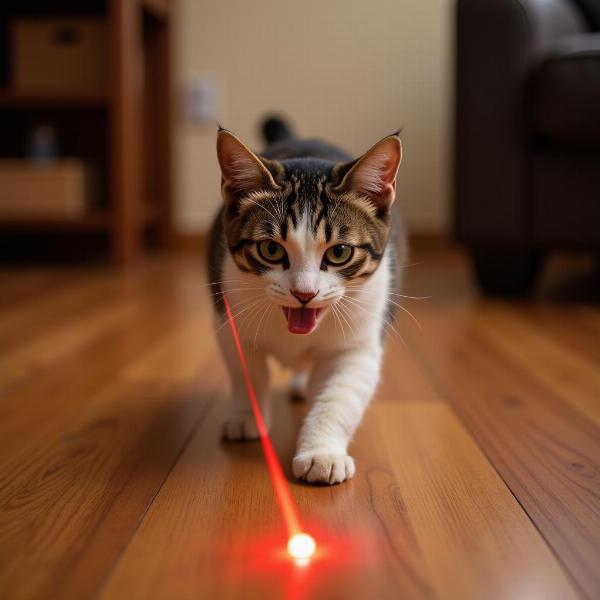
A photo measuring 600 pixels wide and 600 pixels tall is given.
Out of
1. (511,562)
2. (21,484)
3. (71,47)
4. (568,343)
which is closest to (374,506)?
(511,562)

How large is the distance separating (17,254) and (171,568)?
290cm

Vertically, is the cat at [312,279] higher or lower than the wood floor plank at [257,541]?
higher

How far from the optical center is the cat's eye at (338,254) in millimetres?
955

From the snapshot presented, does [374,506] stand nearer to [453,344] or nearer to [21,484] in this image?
[21,484]

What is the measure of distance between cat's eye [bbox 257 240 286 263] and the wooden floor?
27 centimetres

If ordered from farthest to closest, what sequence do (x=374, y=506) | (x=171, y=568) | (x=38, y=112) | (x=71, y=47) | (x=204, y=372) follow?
1. (x=38, y=112)
2. (x=71, y=47)
3. (x=204, y=372)
4. (x=374, y=506)
5. (x=171, y=568)

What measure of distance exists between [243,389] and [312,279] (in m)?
0.30

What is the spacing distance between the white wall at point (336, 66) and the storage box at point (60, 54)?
0.53 metres

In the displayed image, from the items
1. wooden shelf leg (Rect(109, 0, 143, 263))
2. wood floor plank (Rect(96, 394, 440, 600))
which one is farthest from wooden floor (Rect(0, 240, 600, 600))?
wooden shelf leg (Rect(109, 0, 143, 263))

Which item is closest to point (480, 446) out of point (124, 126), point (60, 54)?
point (124, 126)

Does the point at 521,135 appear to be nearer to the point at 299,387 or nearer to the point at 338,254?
the point at 299,387

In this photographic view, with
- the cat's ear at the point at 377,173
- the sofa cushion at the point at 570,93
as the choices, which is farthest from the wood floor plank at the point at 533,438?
the sofa cushion at the point at 570,93

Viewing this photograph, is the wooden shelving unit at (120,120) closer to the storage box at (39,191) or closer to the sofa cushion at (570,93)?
the storage box at (39,191)

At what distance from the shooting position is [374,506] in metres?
0.86
